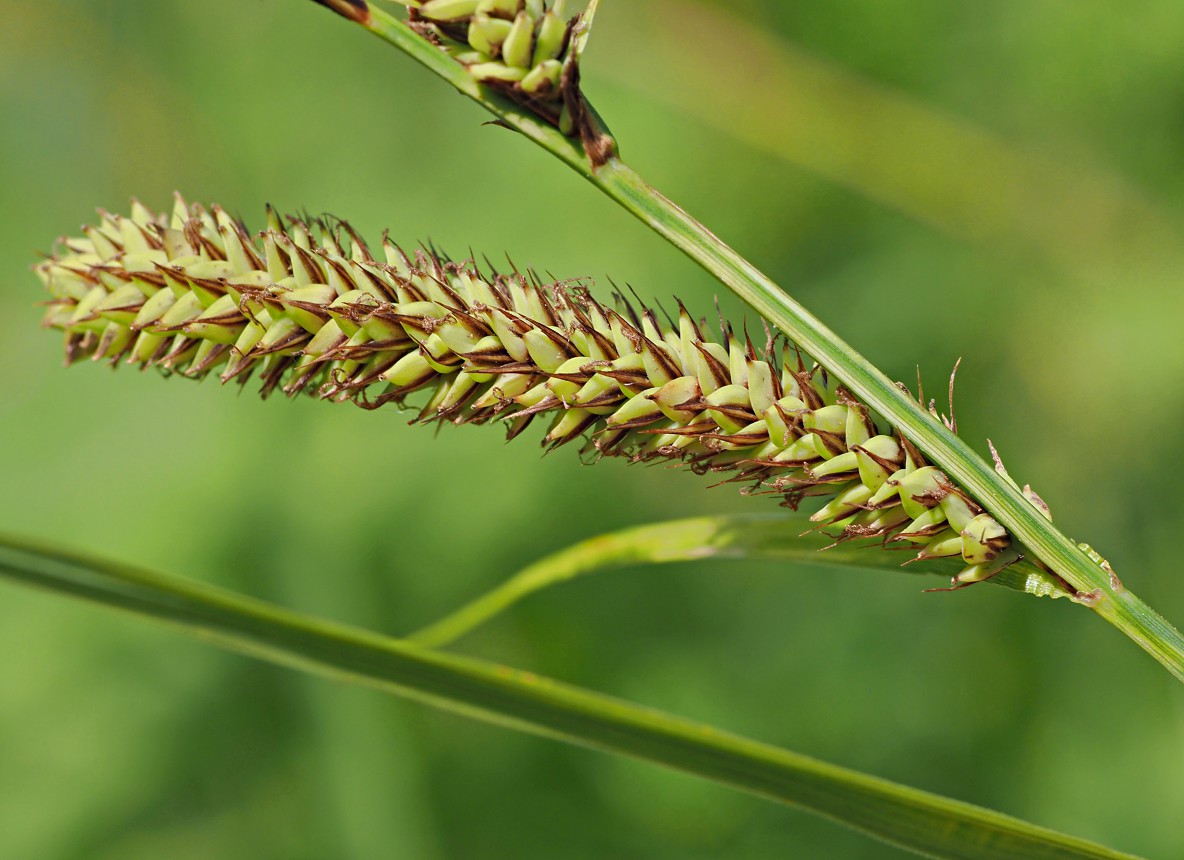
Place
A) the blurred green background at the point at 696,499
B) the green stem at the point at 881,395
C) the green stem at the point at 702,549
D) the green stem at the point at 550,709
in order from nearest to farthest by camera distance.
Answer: the green stem at the point at 881,395
the green stem at the point at 550,709
the green stem at the point at 702,549
the blurred green background at the point at 696,499

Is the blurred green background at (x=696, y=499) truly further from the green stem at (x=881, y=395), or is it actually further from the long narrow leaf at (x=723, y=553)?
the green stem at (x=881, y=395)

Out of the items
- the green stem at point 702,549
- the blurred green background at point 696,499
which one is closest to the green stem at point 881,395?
the green stem at point 702,549

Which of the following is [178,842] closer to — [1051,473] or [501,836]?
[501,836]

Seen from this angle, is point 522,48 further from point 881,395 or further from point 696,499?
point 696,499

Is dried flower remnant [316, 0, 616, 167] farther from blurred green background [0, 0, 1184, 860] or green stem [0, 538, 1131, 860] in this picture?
blurred green background [0, 0, 1184, 860]

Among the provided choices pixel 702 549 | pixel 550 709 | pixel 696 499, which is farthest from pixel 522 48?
pixel 696 499

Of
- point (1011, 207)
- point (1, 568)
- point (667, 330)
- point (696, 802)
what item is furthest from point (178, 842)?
point (1011, 207)

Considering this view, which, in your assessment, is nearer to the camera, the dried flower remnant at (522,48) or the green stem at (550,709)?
the dried flower remnant at (522,48)

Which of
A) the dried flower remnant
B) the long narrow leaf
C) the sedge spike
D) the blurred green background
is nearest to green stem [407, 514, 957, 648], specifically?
the long narrow leaf
